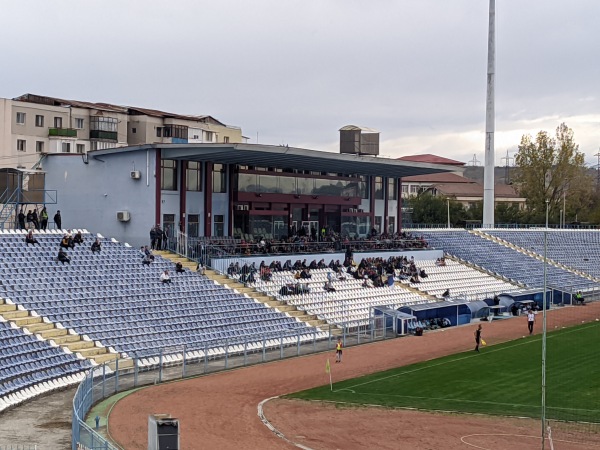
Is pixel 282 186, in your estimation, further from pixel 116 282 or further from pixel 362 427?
pixel 362 427

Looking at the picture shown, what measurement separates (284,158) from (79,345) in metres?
20.5

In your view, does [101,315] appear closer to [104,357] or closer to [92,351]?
[92,351]

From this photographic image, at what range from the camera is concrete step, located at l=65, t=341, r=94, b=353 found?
105 feet

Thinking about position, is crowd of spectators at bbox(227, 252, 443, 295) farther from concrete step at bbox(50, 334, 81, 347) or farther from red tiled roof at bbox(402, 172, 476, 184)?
red tiled roof at bbox(402, 172, 476, 184)

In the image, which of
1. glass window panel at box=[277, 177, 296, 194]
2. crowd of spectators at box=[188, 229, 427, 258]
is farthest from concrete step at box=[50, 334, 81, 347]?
glass window panel at box=[277, 177, 296, 194]

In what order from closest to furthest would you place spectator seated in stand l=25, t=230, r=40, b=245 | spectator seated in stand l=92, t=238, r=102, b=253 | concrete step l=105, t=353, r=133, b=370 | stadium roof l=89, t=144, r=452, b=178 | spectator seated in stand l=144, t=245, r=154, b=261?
concrete step l=105, t=353, r=133, b=370 → spectator seated in stand l=25, t=230, r=40, b=245 → spectator seated in stand l=92, t=238, r=102, b=253 → spectator seated in stand l=144, t=245, r=154, b=261 → stadium roof l=89, t=144, r=452, b=178

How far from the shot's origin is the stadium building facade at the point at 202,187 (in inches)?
1829

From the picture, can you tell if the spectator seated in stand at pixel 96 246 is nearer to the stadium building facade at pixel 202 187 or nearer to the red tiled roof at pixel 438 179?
the stadium building facade at pixel 202 187

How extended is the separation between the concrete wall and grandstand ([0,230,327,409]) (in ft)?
13.5

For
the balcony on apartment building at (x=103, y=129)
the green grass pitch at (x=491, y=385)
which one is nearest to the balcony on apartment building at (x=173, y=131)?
the balcony on apartment building at (x=103, y=129)

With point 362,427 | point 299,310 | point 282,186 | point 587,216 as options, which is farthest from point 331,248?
point 587,216

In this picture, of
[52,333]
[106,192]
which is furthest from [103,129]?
[52,333]

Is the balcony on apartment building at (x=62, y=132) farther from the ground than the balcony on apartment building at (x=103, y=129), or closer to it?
closer to it

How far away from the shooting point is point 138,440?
2341 cm
